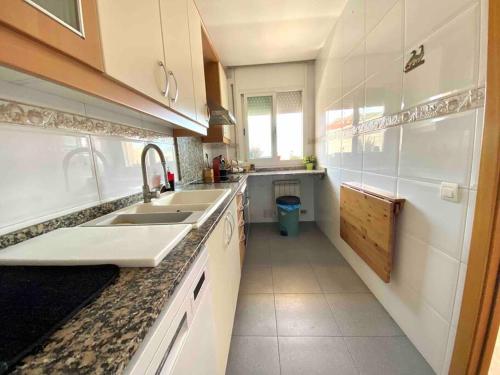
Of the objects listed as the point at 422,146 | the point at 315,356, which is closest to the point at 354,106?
the point at 422,146

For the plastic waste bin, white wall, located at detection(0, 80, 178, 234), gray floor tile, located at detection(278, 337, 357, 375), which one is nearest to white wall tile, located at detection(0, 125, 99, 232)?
white wall, located at detection(0, 80, 178, 234)

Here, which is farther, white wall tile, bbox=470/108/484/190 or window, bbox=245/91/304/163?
window, bbox=245/91/304/163

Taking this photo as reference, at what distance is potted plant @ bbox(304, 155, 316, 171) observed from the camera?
2.98 m

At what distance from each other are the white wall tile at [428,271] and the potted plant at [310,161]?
182 cm

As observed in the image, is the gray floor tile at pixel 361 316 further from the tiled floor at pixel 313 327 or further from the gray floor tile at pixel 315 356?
the gray floor tile at pixel 315 356

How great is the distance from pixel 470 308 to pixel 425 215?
40 cm

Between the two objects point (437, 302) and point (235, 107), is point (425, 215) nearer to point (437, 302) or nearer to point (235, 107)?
point (437, 302)

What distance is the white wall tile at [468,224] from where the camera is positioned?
0.80 metres

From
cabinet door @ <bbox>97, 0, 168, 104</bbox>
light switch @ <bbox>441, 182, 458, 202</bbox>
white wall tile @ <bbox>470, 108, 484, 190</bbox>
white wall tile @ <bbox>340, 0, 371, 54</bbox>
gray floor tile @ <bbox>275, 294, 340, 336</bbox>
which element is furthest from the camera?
white wall tile @ <bbox>340, 0, 371, 54</bbox>

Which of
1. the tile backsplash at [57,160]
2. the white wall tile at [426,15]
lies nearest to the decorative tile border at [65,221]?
the tile backsplash at [57,160]

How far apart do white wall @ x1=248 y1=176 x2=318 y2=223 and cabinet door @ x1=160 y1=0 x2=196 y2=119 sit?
2004mm

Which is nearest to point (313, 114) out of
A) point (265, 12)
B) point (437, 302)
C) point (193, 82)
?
point (265, 12)

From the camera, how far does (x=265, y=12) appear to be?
71.1 inches

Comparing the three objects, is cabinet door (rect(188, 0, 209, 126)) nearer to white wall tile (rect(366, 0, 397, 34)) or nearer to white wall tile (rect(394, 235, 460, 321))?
white wall tile (rect(366, 0, 397, 34))
